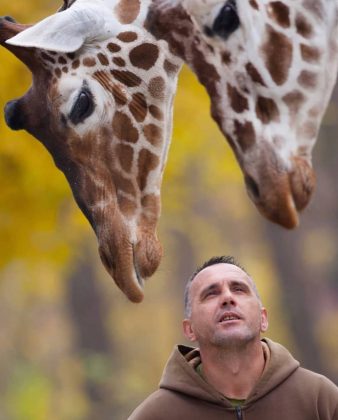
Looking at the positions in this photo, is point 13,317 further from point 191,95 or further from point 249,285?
point 249,285

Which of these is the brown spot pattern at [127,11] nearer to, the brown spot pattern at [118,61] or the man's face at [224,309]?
the brown spot pattern at [118,61]

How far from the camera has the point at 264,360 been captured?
164 inches

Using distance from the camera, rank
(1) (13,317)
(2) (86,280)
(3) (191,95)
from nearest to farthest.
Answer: (3) (191,95), (2) (86,280), (1) (13,317)

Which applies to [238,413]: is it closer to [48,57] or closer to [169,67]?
[169,67]

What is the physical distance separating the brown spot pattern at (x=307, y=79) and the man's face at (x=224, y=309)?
1.97 ft

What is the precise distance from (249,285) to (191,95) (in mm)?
3741

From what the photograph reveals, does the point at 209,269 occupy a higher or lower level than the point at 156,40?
lower

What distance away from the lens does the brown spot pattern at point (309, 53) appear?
4324mm

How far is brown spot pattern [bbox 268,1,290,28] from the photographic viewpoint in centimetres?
436

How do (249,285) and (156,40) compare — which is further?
(156,40)

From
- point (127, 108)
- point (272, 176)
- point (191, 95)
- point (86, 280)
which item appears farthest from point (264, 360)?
point (86, 280)

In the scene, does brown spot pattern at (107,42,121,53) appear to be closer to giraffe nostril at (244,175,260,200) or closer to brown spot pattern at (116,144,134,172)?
brown spot pattern at (116,144,134,172)

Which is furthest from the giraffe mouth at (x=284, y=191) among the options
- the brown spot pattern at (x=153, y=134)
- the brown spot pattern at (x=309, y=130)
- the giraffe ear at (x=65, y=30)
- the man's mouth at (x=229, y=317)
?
the giraffe ear at (x=65, y=30)

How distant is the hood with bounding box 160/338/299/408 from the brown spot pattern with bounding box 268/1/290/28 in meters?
0.99
